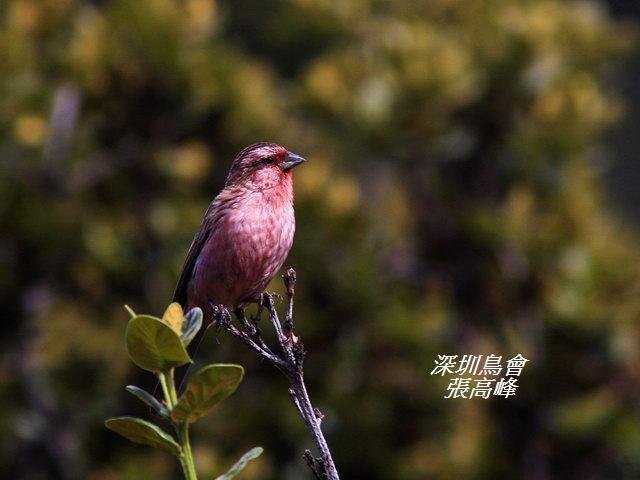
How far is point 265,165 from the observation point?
3633 millimetres

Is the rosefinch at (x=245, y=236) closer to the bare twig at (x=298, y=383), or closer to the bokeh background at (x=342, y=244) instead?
the bare twig at (x=298, y=383)

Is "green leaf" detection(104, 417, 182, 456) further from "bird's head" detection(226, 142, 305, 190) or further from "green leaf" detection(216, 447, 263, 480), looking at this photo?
"bird's head" detection(226, 142, 305, 190)

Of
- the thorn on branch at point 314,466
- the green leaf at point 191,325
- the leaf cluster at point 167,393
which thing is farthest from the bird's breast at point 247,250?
the leaf cluster at point 167,393

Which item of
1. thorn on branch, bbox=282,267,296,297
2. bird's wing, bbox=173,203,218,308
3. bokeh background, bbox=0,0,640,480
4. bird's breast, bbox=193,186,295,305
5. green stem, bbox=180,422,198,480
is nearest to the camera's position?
green stem, bbox=180,422,198,480

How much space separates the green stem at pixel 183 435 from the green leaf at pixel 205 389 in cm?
1

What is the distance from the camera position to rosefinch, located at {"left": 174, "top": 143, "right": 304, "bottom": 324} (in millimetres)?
3412

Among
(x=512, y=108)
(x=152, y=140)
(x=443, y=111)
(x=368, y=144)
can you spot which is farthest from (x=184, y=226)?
(x=512, y=108)

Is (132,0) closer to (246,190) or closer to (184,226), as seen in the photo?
(184,226)

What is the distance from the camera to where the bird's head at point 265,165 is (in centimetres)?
360

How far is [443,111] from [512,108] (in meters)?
0.56

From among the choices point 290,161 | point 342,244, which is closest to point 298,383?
point 290,161

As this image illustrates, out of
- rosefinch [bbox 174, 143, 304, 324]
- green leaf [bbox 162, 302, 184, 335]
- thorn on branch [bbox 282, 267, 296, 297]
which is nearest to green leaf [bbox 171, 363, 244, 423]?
green leaf [bbox 162, 302, 184, 335]

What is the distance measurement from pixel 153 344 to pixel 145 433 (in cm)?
12

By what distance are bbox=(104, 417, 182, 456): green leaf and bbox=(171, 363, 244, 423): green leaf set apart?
0.11 feet
